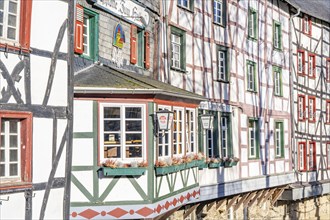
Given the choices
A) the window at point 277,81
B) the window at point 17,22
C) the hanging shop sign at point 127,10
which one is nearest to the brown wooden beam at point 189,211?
the hanging shop sign at point 127,10

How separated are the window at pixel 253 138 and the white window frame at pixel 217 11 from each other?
12.3 feet

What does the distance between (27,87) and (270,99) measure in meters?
15.8

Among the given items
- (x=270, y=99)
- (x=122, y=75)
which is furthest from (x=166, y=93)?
(x=270, y=99)

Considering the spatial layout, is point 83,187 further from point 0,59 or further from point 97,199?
point 0,59

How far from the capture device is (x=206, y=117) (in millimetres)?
19234

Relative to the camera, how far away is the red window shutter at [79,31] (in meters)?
14.5

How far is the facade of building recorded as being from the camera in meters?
11.6

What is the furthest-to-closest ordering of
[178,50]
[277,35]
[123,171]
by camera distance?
1. [277,35]
2. [178,50]
3. [123,171]

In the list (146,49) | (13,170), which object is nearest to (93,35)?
(146,49)

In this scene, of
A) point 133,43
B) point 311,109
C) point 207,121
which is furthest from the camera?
point 311,109

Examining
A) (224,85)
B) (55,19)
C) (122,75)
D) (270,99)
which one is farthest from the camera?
(270,99)

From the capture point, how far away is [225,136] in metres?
22.3

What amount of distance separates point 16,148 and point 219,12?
12.2 metres

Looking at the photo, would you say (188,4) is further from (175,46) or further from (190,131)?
(190,131)
